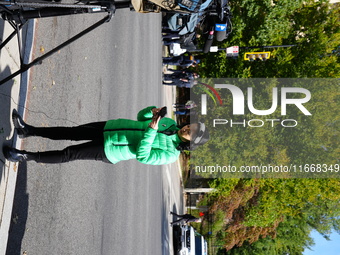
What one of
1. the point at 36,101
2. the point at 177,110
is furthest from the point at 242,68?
the point at 36,101

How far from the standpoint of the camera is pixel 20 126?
4.85 metres

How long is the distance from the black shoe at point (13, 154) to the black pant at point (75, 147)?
90 mm

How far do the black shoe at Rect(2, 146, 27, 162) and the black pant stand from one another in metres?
0.09

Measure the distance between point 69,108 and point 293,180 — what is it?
1126 cm

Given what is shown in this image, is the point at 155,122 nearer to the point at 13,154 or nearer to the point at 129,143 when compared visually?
the point at 129,143

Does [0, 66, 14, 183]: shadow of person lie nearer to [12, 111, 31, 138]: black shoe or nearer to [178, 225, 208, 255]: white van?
[12, 111, 31, 138]: black shoe

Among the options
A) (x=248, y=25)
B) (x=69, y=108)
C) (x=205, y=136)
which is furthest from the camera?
(x=248, y=25)

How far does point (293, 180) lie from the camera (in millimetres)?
15125

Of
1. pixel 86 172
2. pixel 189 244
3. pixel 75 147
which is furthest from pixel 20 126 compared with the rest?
pixel 189 244

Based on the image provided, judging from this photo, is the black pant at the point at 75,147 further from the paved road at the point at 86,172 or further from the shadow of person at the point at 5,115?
the paved road at the point at 86,172

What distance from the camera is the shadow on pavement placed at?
468 cm

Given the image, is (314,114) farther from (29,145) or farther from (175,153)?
(29,145)

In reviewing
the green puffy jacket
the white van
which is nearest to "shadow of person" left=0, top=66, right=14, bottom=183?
the green puffy jacket

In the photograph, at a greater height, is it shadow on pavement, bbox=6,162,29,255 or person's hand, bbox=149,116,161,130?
person's hand, bbox=149,116,161,130
